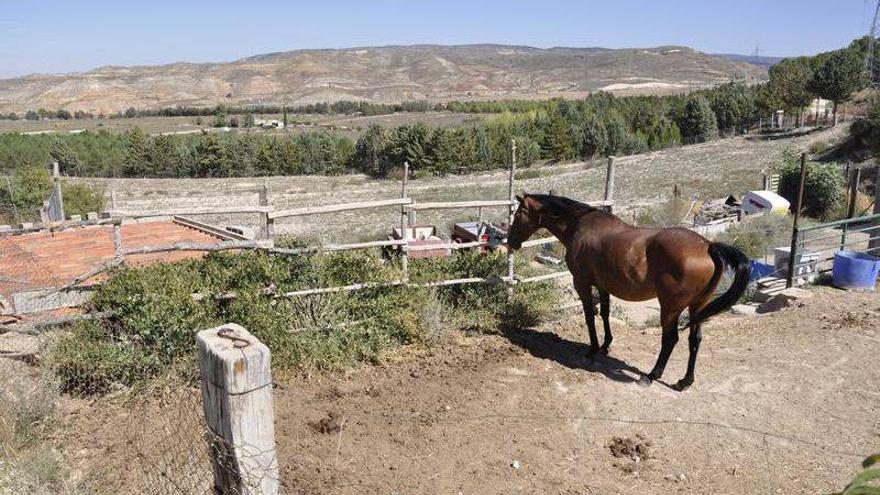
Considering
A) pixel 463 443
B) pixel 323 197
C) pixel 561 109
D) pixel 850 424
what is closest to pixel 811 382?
pixel 850 424

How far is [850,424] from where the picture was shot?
196 inches

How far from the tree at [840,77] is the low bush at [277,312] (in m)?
47.4

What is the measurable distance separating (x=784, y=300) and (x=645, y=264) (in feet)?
13.8

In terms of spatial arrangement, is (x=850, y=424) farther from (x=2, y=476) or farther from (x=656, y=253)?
(x=2, y=476)

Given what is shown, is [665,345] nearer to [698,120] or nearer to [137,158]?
[698,120]

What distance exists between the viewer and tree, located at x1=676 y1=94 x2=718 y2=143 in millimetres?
57156

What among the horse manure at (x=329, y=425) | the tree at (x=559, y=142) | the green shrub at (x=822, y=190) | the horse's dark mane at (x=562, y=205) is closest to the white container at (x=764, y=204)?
the green shrub at (x=822, y=190)

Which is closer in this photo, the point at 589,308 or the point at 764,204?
the point at 589,308

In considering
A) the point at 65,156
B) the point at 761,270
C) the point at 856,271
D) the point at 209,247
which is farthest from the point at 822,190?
the point at 65,156

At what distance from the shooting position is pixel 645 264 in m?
5.46

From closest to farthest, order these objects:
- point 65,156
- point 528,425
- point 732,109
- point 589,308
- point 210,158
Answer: point 528,425
point 589,308
point 65,156
point 732,109
point 210,158

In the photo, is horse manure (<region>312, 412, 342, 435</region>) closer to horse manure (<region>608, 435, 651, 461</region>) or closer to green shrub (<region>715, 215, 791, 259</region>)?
horse manure (<region>608, 435, 651, 461</region>)

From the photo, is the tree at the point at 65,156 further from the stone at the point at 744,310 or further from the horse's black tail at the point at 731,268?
the horse's black tail at the point at 731,268

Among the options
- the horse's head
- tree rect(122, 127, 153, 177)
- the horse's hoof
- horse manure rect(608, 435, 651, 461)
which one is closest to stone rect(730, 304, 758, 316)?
the horse's hoof
